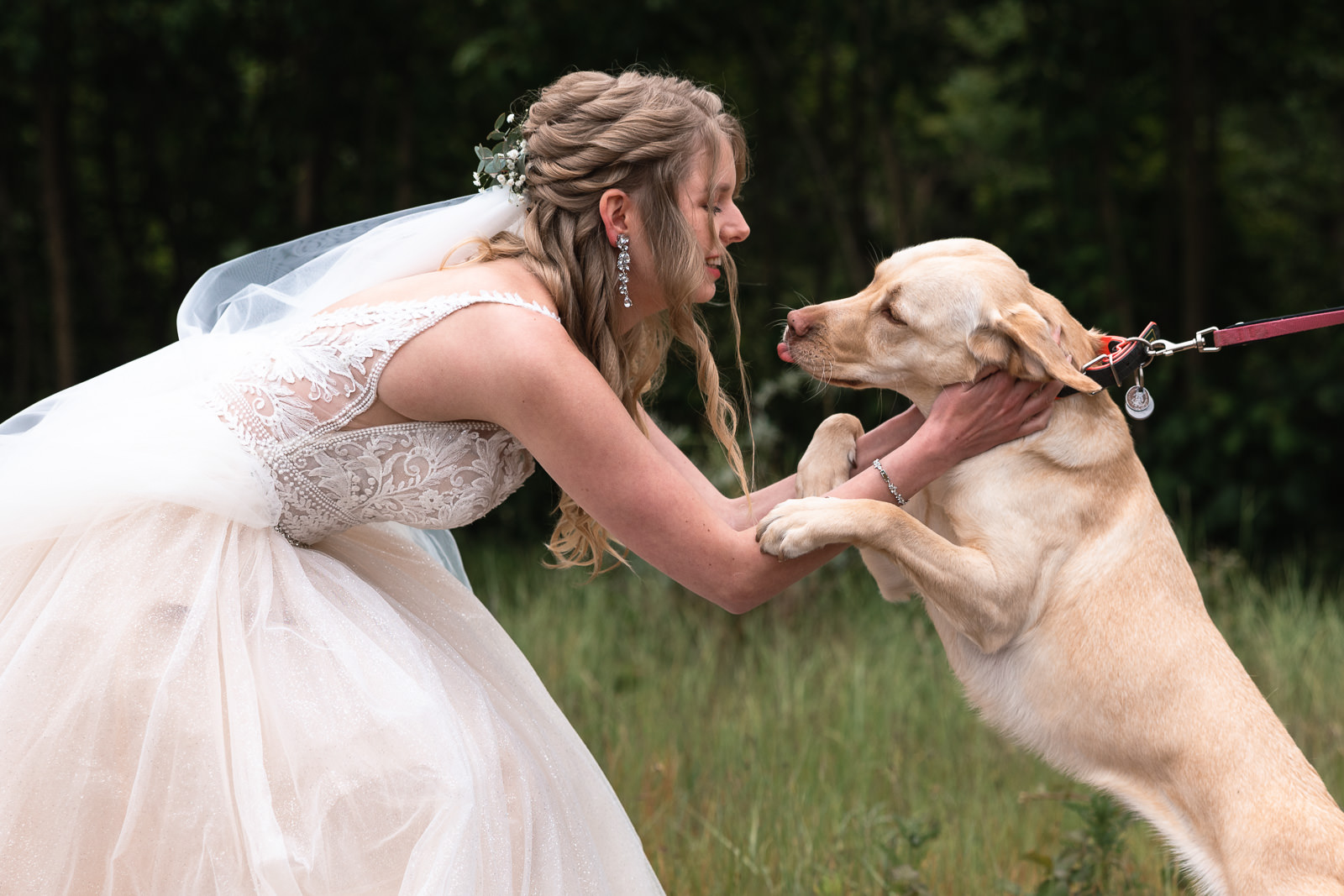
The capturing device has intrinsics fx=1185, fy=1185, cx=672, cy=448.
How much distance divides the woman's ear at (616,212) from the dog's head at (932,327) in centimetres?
42

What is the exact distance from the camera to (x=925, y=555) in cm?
246

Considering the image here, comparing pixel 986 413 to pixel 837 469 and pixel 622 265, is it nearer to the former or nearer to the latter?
pixel 837 469

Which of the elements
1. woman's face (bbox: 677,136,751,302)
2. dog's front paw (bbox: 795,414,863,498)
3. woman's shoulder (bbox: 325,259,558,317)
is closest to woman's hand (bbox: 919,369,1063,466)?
dog's front paw (bbox: 795,414,863,498)

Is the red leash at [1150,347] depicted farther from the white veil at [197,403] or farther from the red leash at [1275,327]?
the white veil at [197,403]

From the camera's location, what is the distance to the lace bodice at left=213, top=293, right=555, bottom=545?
2.35 m

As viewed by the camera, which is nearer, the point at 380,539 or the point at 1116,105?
the point at 380,539

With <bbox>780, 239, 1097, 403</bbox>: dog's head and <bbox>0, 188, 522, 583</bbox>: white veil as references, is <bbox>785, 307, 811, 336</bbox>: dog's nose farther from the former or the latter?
<bbox>0, 188, 522, 583</bbox>: white veil

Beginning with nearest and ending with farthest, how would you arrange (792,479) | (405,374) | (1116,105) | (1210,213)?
(405,374) < (792,479) < (1116,105) < (1210,213)

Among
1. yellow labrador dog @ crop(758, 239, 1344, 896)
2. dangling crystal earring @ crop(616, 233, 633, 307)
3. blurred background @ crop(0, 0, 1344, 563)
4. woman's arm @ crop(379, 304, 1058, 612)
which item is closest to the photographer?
woman's arm @ crop(379, 304, 1058, 612)

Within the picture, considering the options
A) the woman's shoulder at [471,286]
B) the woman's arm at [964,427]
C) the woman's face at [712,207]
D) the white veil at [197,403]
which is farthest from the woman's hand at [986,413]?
Result: the white veil at [197,403]

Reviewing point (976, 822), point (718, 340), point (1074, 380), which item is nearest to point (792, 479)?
point (1074, 380)

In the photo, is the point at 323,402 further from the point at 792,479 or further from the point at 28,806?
the point at 792,479

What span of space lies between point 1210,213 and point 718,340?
347 cm

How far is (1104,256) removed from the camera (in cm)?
764
